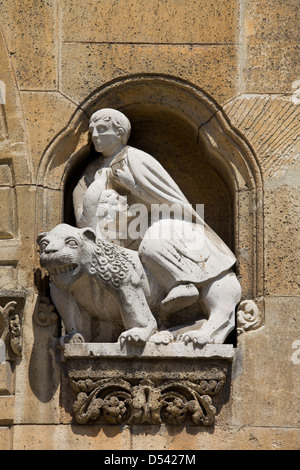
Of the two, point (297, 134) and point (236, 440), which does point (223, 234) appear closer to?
point (297, 134)

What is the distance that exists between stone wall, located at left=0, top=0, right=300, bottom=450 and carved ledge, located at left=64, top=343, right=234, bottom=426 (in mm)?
92

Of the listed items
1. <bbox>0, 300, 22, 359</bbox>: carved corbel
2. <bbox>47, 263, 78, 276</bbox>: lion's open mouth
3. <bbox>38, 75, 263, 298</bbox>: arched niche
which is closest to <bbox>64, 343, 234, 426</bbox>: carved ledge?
<bbox>0, 300, 22, 359</bbox>: carved corbel

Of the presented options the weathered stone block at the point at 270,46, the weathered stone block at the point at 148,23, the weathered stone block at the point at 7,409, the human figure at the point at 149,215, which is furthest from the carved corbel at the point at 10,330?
the weathered stone block at the point at 270,46

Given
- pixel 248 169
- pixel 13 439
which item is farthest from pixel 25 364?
pixel 248 169

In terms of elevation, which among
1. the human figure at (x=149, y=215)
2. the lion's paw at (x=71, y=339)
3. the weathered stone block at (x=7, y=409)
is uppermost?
the human figure at (x=149, y=215)

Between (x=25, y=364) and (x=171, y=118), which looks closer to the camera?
(x=25, y=364)

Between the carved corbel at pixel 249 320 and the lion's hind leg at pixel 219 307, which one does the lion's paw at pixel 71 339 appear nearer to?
the lion's hind leg at pixel 219 307

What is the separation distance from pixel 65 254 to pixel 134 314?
0.54 m

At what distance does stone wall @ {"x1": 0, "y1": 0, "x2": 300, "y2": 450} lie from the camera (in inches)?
337

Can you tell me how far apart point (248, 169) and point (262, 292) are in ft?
2.64

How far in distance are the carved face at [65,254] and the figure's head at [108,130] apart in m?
0.72

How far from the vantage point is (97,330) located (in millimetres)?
8773

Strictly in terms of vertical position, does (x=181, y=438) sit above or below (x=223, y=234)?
below

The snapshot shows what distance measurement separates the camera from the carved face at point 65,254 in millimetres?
8484
